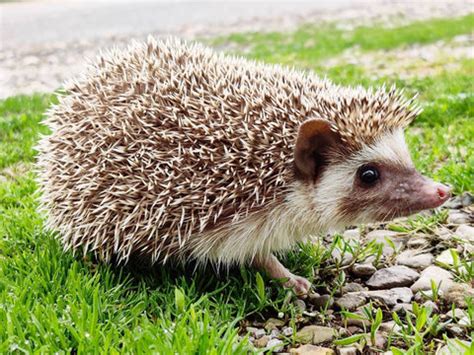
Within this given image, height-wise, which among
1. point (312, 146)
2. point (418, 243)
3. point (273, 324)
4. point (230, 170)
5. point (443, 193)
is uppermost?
point (312, 146)

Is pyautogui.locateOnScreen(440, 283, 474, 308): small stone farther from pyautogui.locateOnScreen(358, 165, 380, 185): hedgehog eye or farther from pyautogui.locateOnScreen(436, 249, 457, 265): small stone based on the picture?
pyautogui.locateOnScreen(358, 165, 380, 185): hedgehog eye

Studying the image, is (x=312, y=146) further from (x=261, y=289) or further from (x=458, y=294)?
(x=458, y=294)

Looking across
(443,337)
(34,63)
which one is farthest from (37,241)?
(34,63)

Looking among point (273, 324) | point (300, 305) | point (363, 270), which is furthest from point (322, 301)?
point (363, 270)

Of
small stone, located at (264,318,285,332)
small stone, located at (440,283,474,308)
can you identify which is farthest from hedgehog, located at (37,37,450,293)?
small stone, located at (440,283,474,308)

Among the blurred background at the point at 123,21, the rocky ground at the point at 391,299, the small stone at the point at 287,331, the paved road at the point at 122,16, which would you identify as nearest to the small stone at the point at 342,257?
A: the rocky ground at the point at 391,299

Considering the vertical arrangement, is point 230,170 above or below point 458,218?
above

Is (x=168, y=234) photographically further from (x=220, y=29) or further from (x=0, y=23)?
(x=0, y=23)
